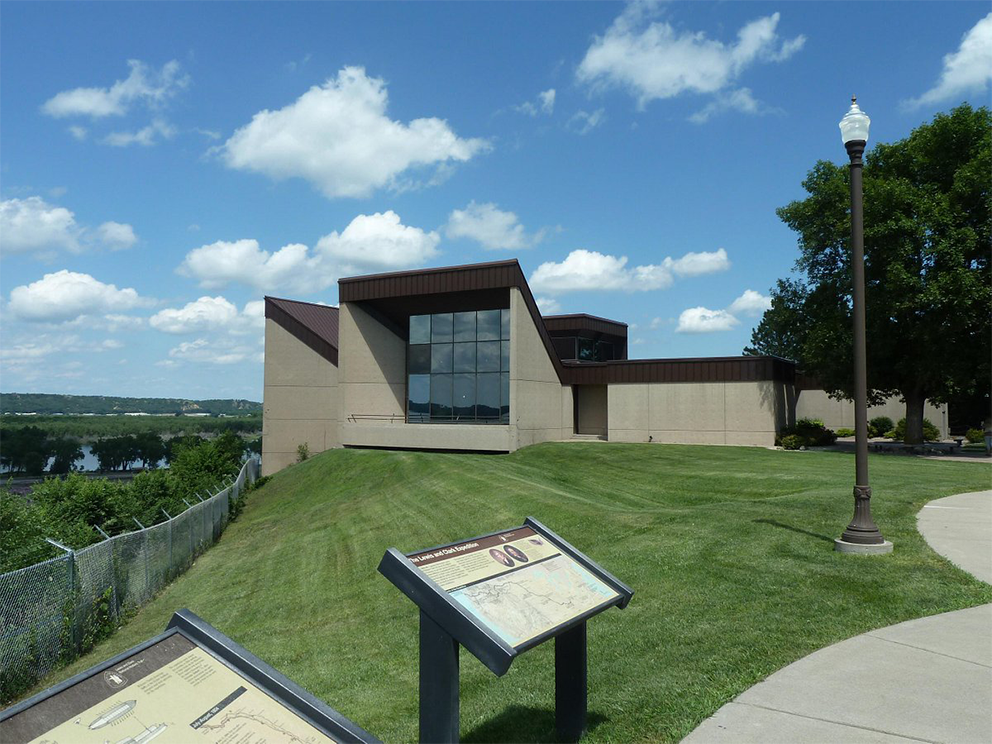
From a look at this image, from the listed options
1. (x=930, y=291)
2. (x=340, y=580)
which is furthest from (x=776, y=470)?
(x=340, y=580)

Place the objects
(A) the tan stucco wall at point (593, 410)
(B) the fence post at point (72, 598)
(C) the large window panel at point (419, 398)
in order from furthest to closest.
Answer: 1. (A) the tan stucco wall at point (593, 410)
2. (C) the large window panel at point (419, 398)
3. (B) the fence post at point (72, 598)

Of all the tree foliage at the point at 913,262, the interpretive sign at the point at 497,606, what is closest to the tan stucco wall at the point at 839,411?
the tree foliage at the point at 913,262

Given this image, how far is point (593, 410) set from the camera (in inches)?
1522

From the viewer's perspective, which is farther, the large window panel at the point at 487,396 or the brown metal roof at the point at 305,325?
the brown metal roof at the point at 305,325

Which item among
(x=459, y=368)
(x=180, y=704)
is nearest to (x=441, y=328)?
(x=459, y=368)

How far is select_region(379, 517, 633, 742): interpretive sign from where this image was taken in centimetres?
428

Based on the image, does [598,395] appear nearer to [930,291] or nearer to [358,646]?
[930,291]

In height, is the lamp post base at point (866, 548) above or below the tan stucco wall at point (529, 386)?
below

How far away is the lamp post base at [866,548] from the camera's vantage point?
1023cm

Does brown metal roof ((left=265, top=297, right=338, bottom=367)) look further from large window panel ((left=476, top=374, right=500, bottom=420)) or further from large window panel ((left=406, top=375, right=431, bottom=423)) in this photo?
large window panel ((left=476, top=374, right=500, bottom=420))

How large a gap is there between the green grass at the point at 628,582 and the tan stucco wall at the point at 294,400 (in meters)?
17.6

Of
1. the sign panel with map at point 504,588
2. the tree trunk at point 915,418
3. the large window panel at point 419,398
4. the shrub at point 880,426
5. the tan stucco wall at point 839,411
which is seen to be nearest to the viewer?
the sign panel with map at point 504,588

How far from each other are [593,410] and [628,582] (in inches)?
1137

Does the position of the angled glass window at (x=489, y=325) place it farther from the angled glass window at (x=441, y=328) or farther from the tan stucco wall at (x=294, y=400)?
the tan stucco wall at (x=294, y=400)
